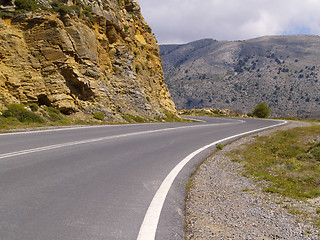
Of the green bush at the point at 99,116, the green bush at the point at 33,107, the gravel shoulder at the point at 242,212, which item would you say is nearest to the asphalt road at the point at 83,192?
the gravel shoulder at the point at 242,212

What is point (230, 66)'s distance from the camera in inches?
4432

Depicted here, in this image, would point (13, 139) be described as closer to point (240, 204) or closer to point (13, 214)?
point (13, 214)

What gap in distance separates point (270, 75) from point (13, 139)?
328ft

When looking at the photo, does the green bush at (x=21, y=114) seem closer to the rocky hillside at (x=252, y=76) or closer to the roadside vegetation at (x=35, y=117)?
the roadside vegetation at (x=35, y=117)

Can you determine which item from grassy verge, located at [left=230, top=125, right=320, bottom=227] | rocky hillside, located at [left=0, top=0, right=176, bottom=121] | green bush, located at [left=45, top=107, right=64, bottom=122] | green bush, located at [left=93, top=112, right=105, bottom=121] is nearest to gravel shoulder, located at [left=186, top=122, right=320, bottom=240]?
grassy verge, located at [left=230, top=125, right=320, bottom=227]

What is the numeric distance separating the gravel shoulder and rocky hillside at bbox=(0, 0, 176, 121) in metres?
16.4

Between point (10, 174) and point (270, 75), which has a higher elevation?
point (270, 75)

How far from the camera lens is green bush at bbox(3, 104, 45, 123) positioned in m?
17.2

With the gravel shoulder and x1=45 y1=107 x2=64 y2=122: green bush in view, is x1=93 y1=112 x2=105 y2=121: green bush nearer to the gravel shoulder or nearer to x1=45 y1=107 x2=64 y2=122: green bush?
x1=45 y1=107 x2=64 y2=122: green bush

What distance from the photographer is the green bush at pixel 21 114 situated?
17220mm

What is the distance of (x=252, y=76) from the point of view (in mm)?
101375

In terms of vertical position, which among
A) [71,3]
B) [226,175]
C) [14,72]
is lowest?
[226,175]

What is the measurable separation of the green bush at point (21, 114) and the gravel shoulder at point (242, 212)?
46.9 feet

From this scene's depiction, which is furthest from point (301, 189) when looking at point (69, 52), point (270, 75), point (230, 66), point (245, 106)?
point (230, 66)
